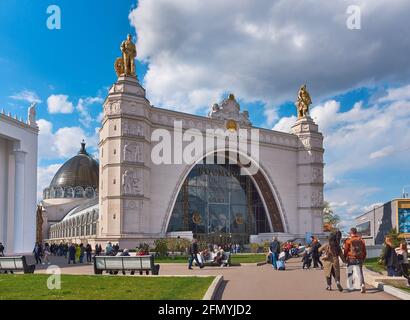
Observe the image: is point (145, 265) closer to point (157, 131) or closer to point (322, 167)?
point (157, 131)

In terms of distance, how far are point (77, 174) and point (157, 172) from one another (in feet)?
140

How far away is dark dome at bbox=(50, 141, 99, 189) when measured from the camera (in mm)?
85312

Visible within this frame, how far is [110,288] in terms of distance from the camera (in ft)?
43.7

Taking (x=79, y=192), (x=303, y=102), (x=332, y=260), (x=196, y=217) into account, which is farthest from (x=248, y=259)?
(x=79, y=192)

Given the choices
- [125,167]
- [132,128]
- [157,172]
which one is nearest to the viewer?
[125,167]

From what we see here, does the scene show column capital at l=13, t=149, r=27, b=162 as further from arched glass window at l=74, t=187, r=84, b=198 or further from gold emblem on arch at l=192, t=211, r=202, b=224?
arched glass window at l=74, t=187, r=84, b=198

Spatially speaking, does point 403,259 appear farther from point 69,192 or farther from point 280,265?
point 69,192

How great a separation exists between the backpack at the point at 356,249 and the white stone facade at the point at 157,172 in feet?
98.4

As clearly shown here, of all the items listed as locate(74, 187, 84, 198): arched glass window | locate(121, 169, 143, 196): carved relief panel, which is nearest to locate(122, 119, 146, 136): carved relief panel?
locate(121, 169, 143, 196): carved relief panel

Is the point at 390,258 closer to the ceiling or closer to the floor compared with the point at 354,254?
closer to the floor

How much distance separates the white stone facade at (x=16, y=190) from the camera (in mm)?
36281

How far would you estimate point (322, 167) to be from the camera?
2264 inches

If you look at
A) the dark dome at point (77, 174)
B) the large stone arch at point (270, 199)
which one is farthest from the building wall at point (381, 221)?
the dark dome at point (77, 174)
